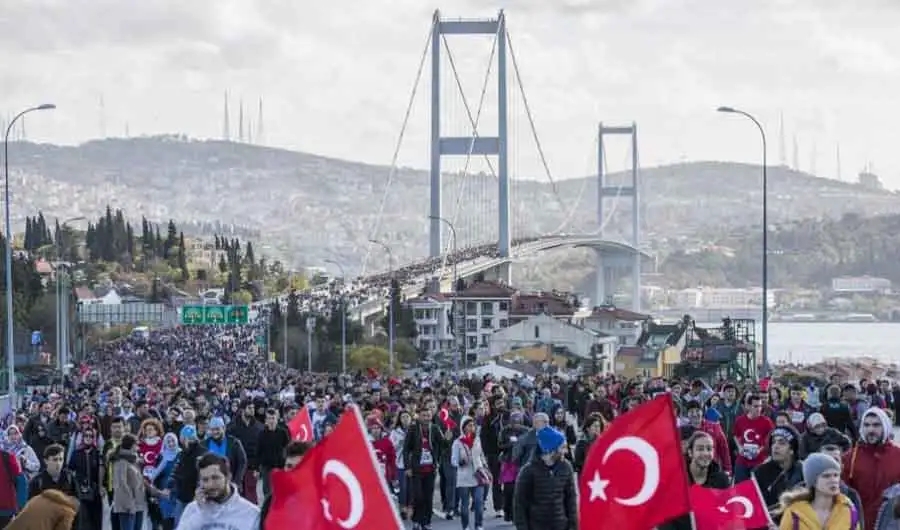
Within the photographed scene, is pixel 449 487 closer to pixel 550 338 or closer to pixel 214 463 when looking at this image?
pixel 214 463

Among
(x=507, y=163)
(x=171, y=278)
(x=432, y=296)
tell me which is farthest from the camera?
(x=171, y=278)

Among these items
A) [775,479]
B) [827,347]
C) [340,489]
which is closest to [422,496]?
[775,479]

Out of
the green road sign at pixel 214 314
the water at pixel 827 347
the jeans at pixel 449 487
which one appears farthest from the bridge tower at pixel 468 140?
the jeans at pixel 449 487

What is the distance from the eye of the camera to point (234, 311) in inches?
3258

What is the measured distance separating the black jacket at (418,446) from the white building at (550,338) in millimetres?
70547

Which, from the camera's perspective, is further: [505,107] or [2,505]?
[505,107]

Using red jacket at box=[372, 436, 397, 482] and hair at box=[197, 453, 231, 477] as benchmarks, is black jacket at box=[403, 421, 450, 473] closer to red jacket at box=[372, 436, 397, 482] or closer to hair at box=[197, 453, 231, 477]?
red jacket at box=[372, 436, 397, 482]

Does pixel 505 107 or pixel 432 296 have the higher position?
pixel 505 107

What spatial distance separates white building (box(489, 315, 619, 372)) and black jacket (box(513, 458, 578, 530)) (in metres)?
77.6

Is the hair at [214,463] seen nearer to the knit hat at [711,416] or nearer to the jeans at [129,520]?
the jeans at [129,520]

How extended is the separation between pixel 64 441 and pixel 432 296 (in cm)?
7514

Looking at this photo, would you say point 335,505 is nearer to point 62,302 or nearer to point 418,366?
point 62,302

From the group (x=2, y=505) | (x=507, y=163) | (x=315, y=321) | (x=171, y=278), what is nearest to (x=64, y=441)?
(x=2, y=505)

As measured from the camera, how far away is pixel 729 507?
9.45m
